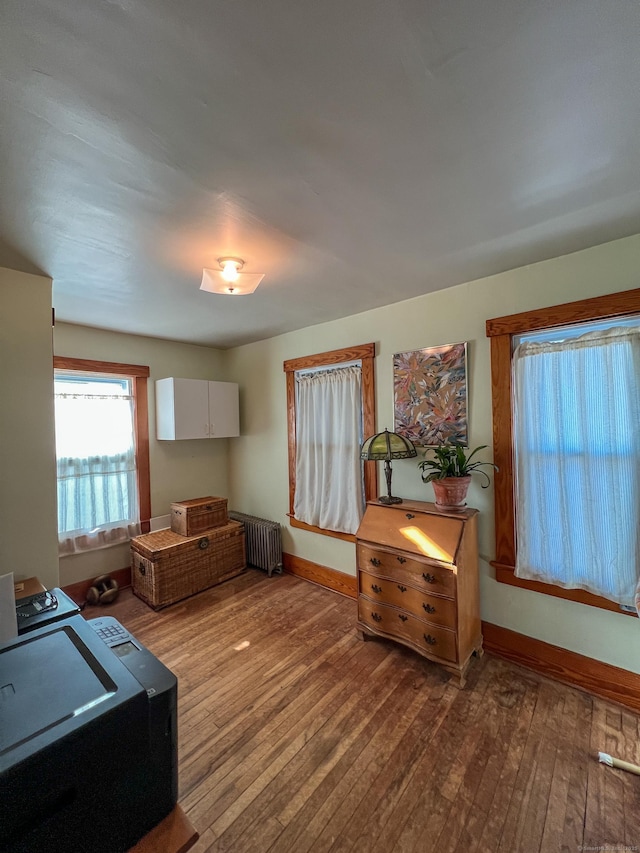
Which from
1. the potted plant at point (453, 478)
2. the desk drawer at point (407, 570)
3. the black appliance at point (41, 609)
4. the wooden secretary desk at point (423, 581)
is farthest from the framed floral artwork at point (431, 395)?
the black appliance at point (41, 609)

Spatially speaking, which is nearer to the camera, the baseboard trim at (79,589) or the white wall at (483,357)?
the white wall at (483,357)

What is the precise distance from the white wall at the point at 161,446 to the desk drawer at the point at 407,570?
231 centimetres

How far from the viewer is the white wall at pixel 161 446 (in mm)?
3105

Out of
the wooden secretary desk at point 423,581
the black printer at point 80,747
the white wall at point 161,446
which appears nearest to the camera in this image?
the black printer at point 80,747

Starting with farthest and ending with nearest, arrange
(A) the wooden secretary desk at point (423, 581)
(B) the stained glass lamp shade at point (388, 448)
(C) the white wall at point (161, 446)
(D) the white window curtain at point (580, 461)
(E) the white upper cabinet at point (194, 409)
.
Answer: (E) the white upper cabinet at point (194, 409) < (C) the white wall at point (161, 446) < (B) the stained glass lamp shade at point (388, 448) < (A) the wooden secretary desk at point (423, 581) < (D) the white window curtain at point (580, 461)

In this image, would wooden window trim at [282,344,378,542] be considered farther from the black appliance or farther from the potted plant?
the black appliance

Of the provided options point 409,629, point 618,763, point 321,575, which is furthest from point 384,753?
point 321,575

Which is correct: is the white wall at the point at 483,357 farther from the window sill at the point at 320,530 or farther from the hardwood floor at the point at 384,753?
the hardwood floor at the point at 384,753

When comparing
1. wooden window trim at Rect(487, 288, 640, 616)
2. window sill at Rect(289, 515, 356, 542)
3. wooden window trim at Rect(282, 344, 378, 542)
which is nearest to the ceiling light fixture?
wooden window trim at Rect(282, 344, 378, 542)

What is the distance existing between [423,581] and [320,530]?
1.34 meters

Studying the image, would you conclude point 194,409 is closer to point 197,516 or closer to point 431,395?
point 197,516

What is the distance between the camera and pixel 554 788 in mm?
1441

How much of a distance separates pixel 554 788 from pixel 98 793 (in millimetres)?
1801

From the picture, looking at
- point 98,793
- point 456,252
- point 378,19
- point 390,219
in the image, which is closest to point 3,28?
point 378,19
